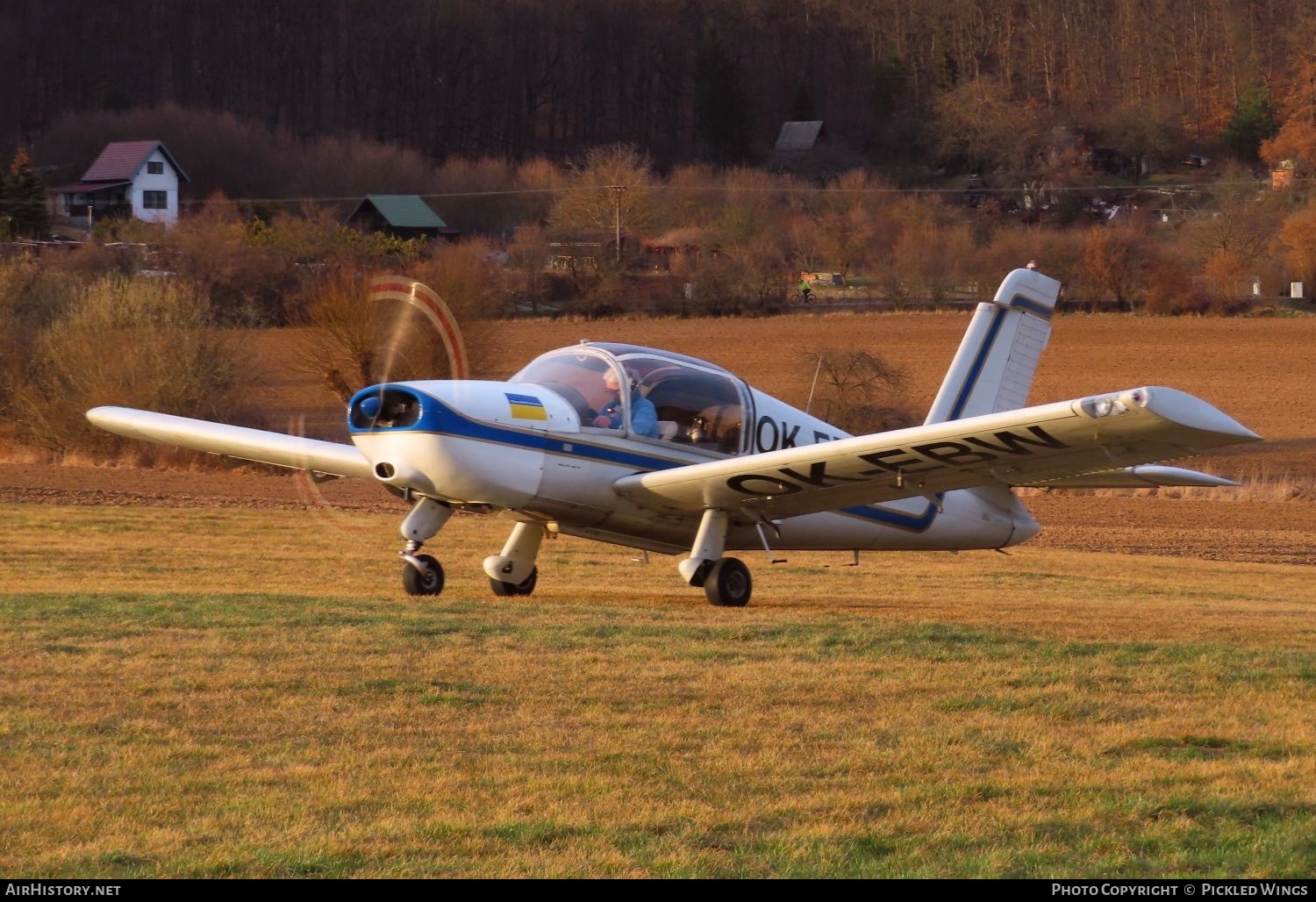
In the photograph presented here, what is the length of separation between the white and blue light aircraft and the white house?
301ft

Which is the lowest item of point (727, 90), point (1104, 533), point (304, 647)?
point (1104, 533)

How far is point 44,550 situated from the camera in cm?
1880

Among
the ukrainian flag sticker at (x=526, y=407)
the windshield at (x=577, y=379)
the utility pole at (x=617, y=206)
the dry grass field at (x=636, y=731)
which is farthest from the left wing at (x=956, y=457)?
the utility pole at (x=617, y=206)

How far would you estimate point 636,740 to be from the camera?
7352 mm

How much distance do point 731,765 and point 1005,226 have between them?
97.6 metres

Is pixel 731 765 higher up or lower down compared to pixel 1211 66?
lower down

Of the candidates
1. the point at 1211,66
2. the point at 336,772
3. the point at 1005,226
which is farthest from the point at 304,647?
the point at 1211,66

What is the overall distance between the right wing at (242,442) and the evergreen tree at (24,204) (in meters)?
72.2

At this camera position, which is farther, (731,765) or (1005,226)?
(1005,226)

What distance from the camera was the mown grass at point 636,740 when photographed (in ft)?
18.4

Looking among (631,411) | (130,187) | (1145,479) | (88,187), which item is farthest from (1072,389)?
(88,187)

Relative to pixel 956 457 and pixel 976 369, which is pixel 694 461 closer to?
pixel 956 457

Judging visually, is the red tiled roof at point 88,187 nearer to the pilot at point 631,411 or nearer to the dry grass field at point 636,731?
the dry grass field at point 636,731

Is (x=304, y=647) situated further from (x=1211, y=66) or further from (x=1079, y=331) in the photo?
(x=1211, y=66)
